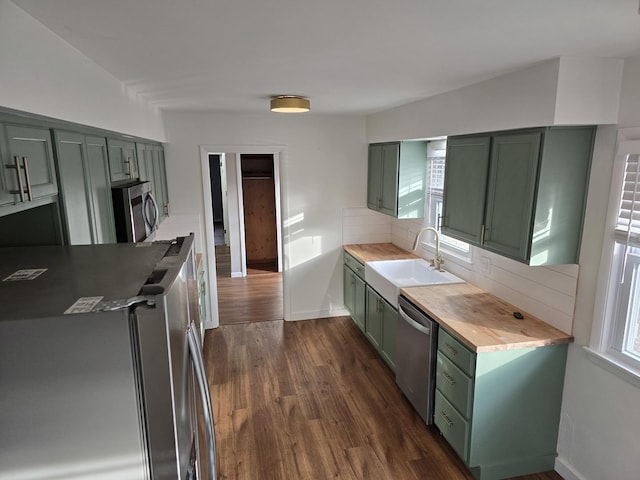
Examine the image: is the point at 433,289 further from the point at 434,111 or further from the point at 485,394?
the point at 434,111

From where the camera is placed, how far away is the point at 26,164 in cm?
132

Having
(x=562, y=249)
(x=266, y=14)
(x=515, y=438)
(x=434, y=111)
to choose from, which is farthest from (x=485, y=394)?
(x=266, y=14)

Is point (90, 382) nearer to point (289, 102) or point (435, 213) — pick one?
point (289, 102)

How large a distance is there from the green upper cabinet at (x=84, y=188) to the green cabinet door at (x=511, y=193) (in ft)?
7.35

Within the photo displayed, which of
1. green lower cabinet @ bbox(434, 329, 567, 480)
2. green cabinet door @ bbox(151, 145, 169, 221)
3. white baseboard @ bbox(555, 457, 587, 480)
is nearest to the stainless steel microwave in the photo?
green cabinet door @ bbox(151, 145, 169, 221)

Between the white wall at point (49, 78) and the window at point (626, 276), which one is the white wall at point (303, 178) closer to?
the white wall at point (49, 78)

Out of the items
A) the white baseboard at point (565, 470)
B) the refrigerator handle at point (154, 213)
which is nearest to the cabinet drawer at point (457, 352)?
the white baseboard at point (565, 470)

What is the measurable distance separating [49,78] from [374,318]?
325cm

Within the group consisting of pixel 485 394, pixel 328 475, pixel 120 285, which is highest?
pixel 120 285

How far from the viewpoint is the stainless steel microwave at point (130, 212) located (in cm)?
221

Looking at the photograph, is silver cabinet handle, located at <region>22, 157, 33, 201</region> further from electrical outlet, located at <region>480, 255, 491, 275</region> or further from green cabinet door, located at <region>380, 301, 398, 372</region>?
electrical outlet, located at <region>480, 255, 491, 275</region>

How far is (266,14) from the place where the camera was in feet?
4.51

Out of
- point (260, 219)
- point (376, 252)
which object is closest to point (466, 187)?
point (376, 252)

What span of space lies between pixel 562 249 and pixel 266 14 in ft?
6.60
